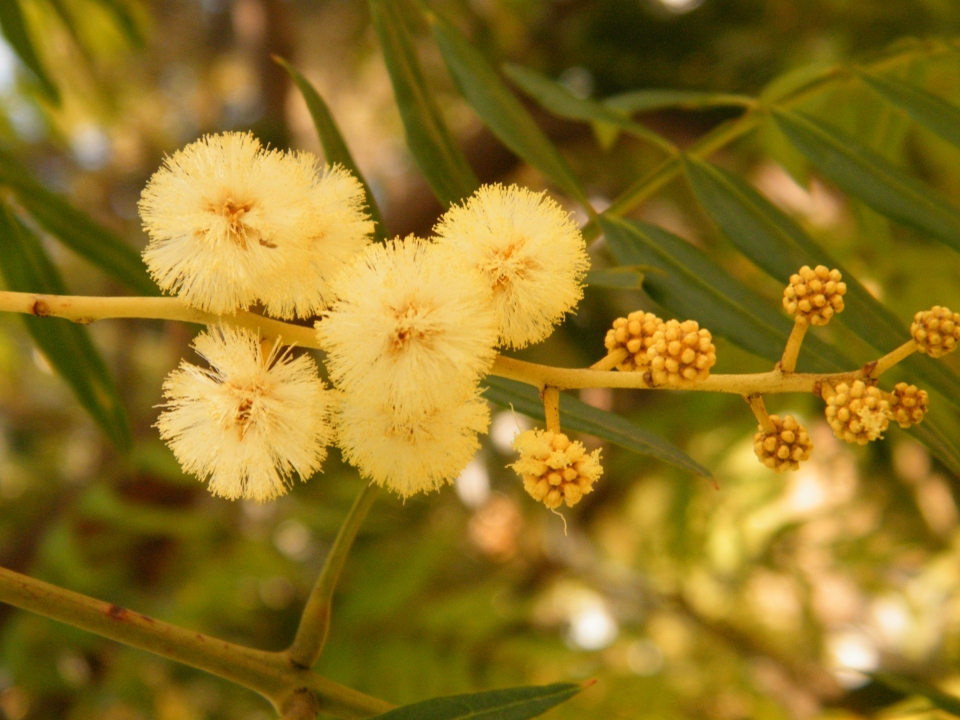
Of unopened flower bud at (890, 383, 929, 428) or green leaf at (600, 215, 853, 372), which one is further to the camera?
green leaf at (600, 215, 853, 372)

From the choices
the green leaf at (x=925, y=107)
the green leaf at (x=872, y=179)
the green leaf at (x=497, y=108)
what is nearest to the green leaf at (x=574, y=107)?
the green leaf at (x=497, y=108)

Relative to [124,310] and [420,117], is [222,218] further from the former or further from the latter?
[420,117]

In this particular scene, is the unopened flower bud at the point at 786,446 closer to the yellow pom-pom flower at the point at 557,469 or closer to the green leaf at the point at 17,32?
the yellow pom-pom flower at the point at 557,469

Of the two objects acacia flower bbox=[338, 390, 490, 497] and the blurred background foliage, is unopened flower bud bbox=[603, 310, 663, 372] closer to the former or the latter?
acacia flower bbox=[338, 390, 490, 497]

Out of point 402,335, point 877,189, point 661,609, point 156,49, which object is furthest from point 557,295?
point 156,49

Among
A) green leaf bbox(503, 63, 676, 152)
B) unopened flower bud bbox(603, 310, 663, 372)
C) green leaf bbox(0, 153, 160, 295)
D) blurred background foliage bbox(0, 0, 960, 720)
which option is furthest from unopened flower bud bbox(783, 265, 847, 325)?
green leaf bbox(0, 153, 160, 295)

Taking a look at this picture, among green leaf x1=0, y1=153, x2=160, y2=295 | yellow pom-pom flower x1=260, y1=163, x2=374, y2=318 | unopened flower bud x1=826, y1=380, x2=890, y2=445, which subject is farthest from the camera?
green leaf x1=0, y1=153, x2=160, y2=295
